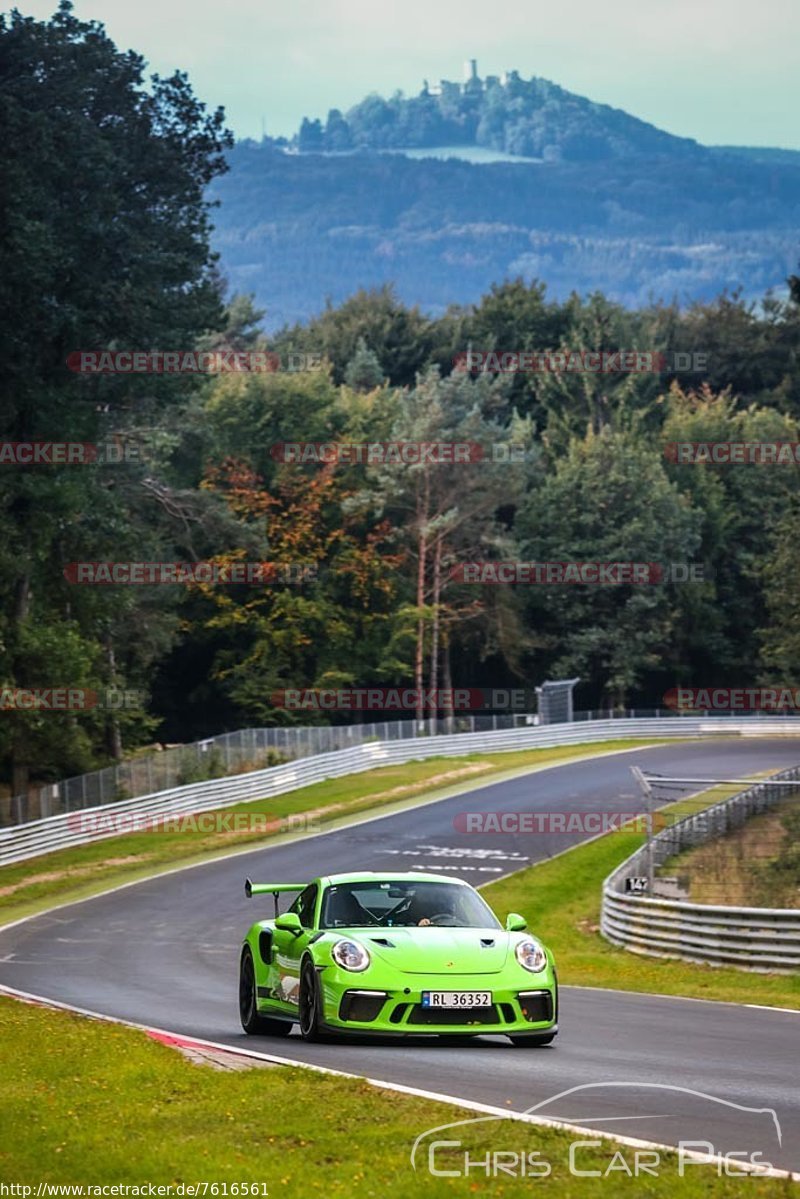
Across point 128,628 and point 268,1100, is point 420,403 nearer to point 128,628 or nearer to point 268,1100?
point 128,628

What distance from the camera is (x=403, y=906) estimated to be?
50.1 ft

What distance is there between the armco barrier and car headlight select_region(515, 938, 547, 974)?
33538mm

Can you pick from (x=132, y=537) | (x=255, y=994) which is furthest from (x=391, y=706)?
(x=255, y=994)

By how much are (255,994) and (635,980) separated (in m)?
10.8

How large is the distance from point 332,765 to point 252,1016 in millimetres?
46606

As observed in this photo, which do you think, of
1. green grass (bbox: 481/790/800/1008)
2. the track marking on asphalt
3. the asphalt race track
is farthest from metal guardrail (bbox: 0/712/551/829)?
the track marking on asphalt

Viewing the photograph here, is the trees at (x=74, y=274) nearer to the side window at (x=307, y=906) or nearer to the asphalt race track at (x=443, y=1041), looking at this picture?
the asphalt race track at (x=443, y=1041)

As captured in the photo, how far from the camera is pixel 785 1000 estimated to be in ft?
69.4

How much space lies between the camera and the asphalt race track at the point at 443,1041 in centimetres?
1062

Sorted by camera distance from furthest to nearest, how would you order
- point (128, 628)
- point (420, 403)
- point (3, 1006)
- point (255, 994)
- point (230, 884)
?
point (420, 403) < point (128, 628) < point (230, 884) < point (3, 1006) < point (255, 994)

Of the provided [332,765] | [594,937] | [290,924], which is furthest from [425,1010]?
[332,765]

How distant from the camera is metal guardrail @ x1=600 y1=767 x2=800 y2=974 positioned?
2539 centimetres

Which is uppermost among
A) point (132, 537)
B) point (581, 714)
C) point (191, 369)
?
point (191, 369)

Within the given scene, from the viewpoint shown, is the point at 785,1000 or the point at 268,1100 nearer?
the point at 268,1100
